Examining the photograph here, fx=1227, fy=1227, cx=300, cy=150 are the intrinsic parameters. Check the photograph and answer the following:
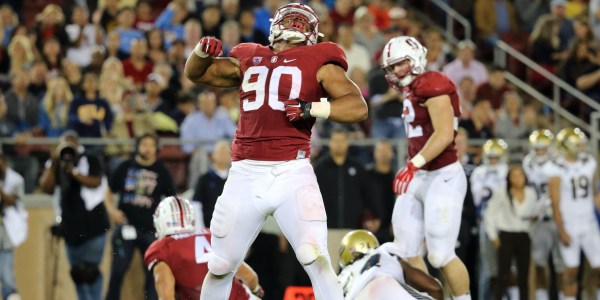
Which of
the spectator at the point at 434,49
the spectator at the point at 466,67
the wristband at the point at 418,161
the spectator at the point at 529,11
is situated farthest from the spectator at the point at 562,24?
Result: the wristband at the point at 418,161

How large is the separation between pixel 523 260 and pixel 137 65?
466 cm

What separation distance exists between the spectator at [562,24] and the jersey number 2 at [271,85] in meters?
9.34

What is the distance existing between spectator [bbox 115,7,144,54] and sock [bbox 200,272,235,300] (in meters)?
7.06

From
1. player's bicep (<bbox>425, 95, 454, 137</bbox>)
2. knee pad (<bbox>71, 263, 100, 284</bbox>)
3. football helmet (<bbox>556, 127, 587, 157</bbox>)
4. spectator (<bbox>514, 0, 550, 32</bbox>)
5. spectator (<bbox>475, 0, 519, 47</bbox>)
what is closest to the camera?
player's bicep (<bbox>425, 95, 454, 137</bbox>)

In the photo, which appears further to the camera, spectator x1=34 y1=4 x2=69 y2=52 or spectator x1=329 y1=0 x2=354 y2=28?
spectator x1=329 y1=0 x2=354 y2=28

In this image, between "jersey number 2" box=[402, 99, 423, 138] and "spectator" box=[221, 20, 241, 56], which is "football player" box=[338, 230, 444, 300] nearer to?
"jersey number 2" box=[402, 99, 423, 138]

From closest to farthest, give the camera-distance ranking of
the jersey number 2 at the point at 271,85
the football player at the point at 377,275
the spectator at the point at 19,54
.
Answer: the jersey number 2 at the point at 271,85, the football player at the point at 377,275, the spectator at the point at 19,54

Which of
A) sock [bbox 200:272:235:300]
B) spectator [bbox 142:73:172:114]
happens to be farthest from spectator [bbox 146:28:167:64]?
sock [bbox 200:272:235:300]

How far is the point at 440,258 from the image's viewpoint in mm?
8320

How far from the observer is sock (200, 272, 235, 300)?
7.01 m

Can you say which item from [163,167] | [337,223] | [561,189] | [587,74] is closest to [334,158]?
[337,223]

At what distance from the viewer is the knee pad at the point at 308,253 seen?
668 cm

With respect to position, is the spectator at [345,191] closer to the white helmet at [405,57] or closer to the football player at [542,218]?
the football player at [542,218]

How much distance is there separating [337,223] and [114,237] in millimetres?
2127
